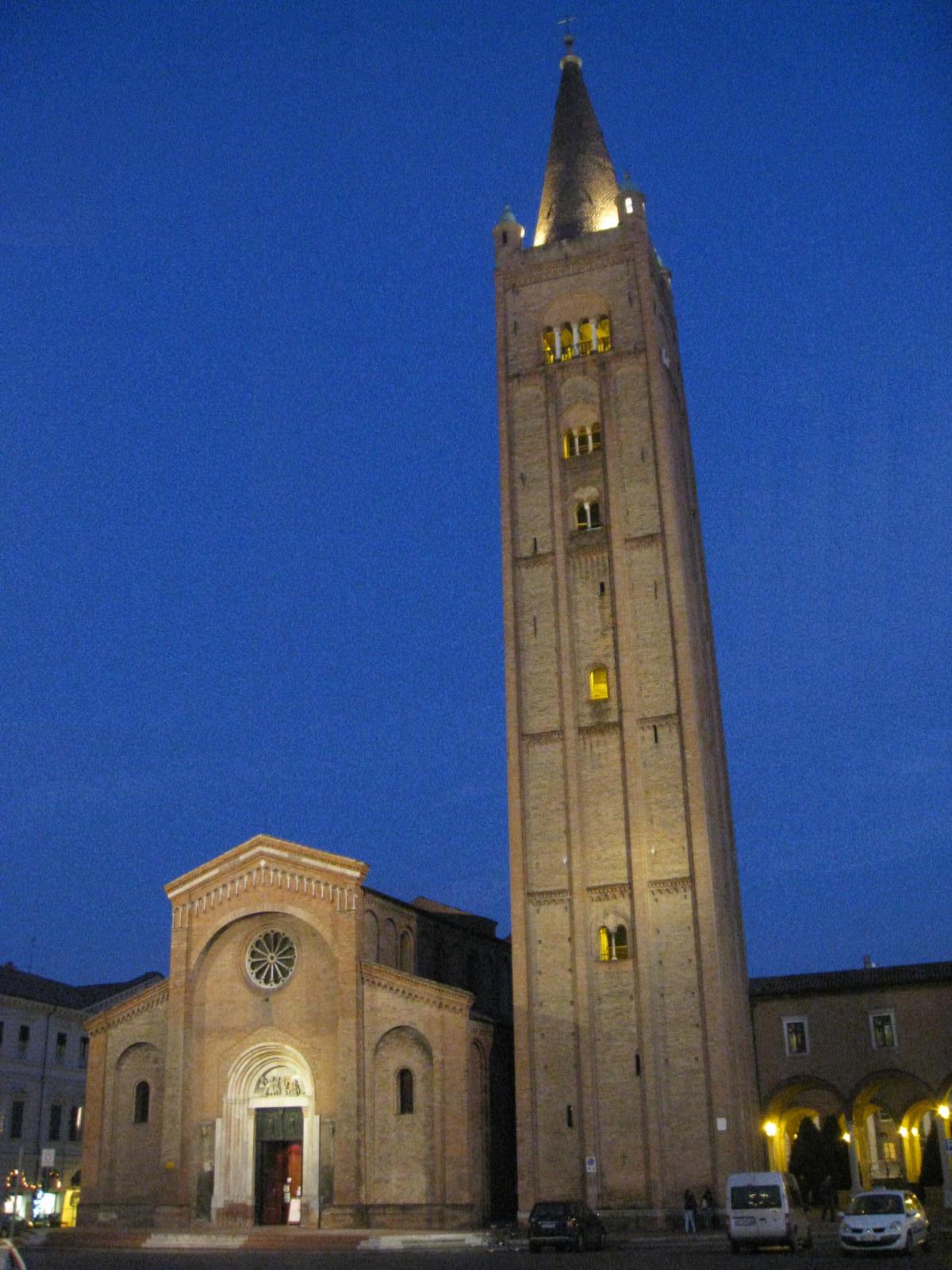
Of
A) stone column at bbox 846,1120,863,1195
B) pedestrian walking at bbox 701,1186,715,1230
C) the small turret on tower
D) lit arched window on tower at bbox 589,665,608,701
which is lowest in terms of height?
pedestrian walking at bbox 701,1186,715,1230

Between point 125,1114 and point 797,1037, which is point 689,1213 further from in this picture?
point 125,1114

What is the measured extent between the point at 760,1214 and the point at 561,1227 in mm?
4623

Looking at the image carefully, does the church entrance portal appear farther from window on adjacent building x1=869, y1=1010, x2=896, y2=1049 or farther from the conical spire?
the conical spire

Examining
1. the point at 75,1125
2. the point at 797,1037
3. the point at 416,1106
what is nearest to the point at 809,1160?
the point at 797,1037

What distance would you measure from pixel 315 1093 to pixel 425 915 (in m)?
8.32

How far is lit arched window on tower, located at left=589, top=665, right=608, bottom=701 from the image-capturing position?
131 feet

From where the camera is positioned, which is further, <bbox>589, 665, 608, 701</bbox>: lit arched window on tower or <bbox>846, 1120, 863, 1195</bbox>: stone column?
<bbox>846, 1120, 863, 1195</bbox>: stone column

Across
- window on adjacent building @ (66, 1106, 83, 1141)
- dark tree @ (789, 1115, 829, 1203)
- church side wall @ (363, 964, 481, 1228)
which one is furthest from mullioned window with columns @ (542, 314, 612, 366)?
window on adjacent building @ (66, 1106, 83, 1141)

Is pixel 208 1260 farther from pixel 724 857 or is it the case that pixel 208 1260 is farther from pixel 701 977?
pixel 724 857

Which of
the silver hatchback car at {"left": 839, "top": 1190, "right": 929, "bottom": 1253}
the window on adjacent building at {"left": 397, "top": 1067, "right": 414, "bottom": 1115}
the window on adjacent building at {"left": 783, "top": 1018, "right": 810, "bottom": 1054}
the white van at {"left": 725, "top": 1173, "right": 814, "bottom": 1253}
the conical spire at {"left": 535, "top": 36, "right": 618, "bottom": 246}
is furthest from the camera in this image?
A: the conical spire at {"left": 535, "top": 36, "right": 618, "bottom": 246}

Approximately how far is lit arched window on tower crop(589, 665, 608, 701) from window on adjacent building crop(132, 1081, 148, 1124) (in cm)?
1829

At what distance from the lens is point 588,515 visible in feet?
139

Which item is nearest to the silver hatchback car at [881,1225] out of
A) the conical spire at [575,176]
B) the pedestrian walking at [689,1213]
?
the pedestrian walking at [689,1213]

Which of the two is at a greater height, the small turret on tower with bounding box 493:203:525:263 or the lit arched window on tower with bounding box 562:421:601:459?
the small turret on tower with bounding box 493:203:525:263
